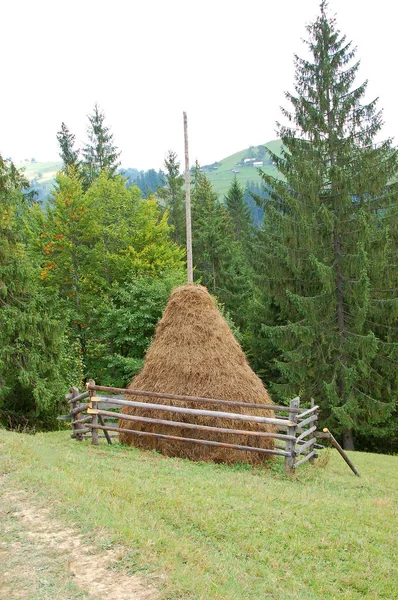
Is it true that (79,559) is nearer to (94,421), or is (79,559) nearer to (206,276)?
(94,421)

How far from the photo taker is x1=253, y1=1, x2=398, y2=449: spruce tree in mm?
21969

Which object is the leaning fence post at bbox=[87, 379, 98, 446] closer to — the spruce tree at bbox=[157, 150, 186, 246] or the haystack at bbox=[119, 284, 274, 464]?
the haystack at bbox=[119, 284, 274, 464]

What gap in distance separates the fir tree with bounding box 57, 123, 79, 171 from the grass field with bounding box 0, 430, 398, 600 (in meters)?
34.2

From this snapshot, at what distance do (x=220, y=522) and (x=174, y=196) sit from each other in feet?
128

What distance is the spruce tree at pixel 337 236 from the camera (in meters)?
22.0

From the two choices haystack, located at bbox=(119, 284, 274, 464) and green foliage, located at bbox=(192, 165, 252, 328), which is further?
green foliage, located at bbox=(192, 165, 252, 328)

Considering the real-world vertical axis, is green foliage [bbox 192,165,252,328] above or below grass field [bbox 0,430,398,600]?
above

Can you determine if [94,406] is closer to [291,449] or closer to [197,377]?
[197,377]

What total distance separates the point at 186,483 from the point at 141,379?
431 centimetres

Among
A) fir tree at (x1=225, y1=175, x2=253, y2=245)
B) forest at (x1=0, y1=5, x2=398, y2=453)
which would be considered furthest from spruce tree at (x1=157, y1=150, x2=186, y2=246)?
forest at (x1=0, y1=5, x2=398, y2=453)

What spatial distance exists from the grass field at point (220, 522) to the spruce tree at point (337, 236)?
480 inches

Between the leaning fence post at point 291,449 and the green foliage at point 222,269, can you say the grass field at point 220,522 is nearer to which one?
the leaning fence post at point 291,449

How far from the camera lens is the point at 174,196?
43.9m

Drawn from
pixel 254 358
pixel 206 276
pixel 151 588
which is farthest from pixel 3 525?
pixel 206 276
